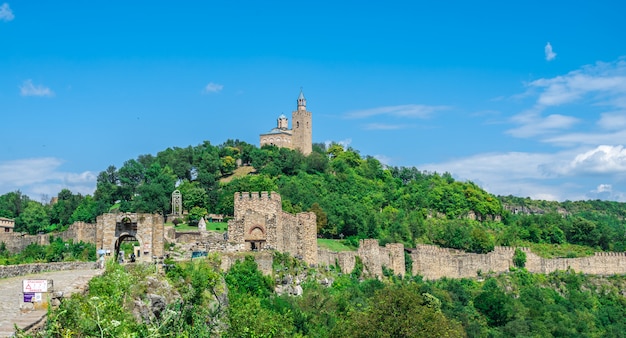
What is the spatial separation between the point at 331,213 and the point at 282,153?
17.5 meters

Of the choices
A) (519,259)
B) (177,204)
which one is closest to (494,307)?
(519,259)

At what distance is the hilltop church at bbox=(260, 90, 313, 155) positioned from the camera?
82250mm

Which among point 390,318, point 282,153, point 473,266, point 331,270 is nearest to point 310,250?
point 331,270

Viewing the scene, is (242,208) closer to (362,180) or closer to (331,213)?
(331,213)

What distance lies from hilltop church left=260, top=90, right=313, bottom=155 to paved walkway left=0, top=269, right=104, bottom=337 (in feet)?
205

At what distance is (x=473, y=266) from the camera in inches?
2258

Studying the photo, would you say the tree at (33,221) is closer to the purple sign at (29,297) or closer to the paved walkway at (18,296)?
the paved walkway at (18,296)

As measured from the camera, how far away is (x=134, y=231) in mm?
25141

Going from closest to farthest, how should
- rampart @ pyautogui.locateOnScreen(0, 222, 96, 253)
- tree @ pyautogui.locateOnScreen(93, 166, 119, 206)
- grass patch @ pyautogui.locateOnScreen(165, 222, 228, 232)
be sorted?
1. rampart @ pyautogui.locateOnScreen(0, 222, 96, 253)
2. grass patch @ pyautogui.locateOnScreen(165, 222, 228, 232)
3. tree @ pyautogui.locateOnScreen(93, 166, 119, 206)

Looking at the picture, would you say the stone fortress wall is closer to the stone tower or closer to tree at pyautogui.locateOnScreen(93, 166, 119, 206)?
tree at pyautogui.locateOnScreen(93, 166, 119, 206)

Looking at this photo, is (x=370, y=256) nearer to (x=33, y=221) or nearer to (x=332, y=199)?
(x=332, y=199)

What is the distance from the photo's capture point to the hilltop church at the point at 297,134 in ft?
270

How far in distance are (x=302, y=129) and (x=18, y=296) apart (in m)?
69.0

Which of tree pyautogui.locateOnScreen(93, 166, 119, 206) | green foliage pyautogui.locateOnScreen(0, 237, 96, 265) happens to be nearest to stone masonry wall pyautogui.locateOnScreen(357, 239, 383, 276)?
green foliage pyautogui.locateOnScreen(0, 237, 96, 265)
